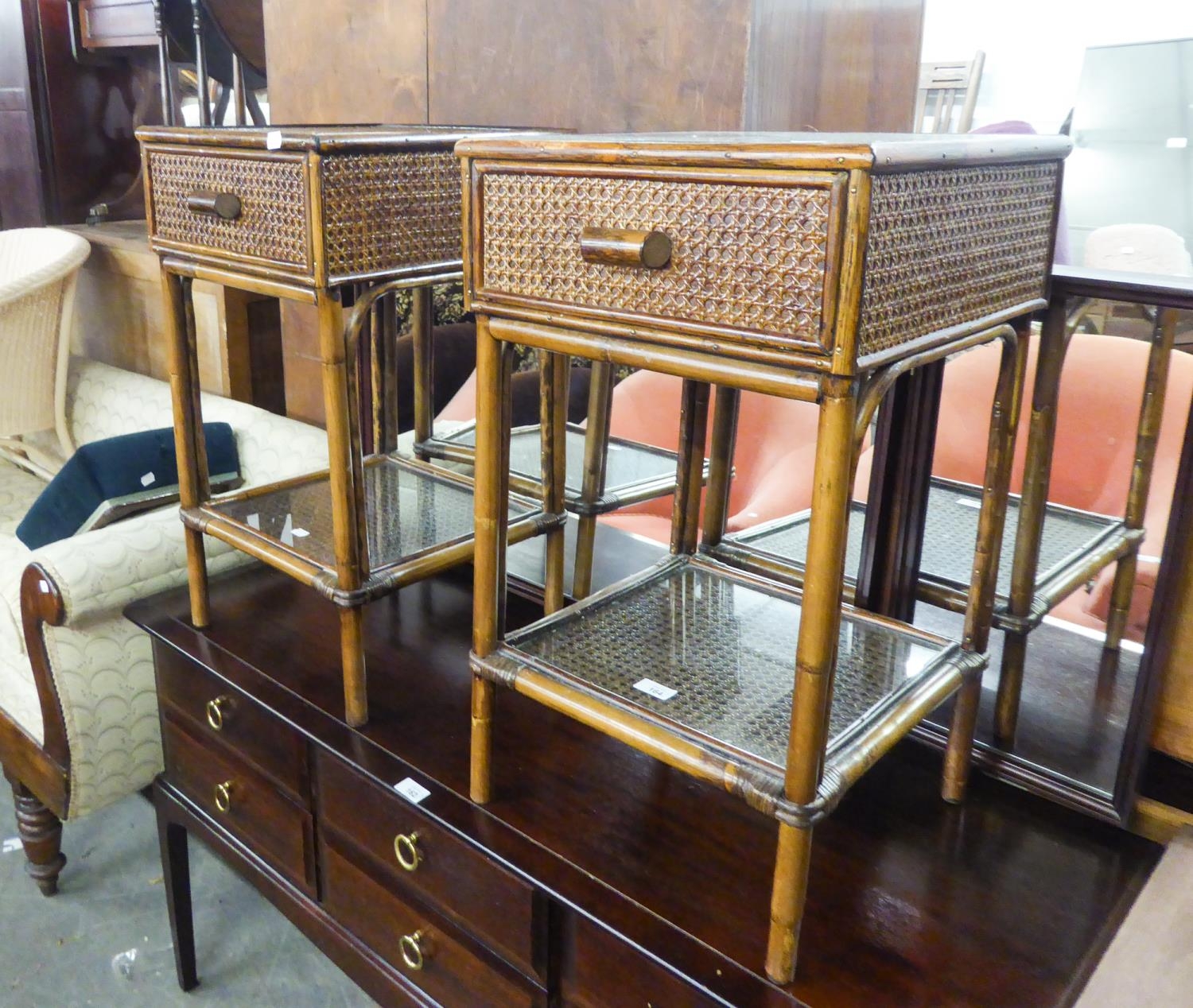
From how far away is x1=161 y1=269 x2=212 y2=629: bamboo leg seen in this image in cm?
115

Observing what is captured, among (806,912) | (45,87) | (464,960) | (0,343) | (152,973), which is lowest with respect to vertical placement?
(152,973)

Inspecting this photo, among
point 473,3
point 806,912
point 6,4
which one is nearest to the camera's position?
point 806,912

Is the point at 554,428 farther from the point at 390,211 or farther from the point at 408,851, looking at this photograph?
the point at 408,851

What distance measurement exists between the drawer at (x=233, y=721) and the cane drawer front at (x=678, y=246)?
584mm

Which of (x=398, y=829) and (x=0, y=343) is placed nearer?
(x=398, y=829)

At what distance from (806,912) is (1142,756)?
326 mm

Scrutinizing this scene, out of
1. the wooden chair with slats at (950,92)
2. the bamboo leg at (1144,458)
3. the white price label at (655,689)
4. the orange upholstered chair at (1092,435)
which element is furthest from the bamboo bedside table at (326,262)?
the wooden chair with slats at (950,92)

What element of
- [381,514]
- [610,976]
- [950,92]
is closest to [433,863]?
[610,976]

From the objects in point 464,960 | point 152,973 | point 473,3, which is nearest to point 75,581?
point 152,973

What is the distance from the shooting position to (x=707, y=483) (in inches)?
43.6

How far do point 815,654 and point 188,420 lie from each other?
824mm

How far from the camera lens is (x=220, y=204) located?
3.22 feet

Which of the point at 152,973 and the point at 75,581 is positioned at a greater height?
the point at 75,581

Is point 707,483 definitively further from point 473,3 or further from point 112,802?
point 112,802
